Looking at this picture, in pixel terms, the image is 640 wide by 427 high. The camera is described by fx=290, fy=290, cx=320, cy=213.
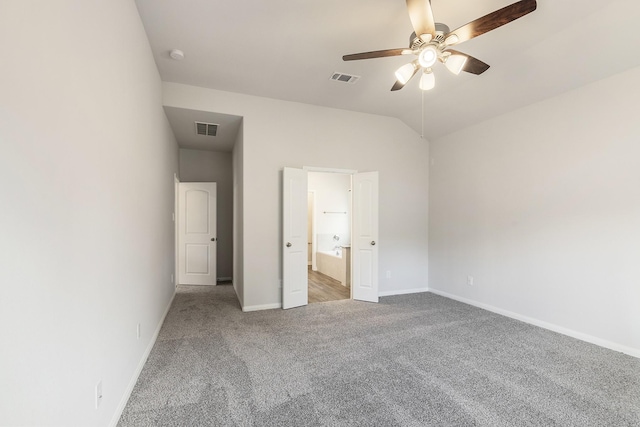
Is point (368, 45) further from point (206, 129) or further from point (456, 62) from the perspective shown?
point (206, 129)

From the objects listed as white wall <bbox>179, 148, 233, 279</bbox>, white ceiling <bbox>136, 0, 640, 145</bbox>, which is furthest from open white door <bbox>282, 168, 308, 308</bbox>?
white wall <bbox>179, 148, 233, 279</bbox>

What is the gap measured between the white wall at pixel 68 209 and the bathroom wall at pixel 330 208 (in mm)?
5437

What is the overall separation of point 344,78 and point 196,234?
4140 mm

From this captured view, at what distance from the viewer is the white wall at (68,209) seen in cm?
95

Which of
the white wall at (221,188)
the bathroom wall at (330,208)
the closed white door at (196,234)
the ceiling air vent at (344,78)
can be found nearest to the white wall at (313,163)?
the ceiling air vent at (344,78)

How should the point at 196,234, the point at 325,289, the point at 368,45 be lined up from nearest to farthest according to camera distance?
the point at 368,45
the point at 325,289
the point at 196,234

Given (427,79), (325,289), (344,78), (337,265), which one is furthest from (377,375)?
(337,265)

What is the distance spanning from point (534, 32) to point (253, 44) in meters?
2.72

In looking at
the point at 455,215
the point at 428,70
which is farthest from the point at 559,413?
the point at 455,215

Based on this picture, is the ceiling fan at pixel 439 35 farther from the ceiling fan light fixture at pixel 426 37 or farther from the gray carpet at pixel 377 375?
the gray carpet at pixel 377 375

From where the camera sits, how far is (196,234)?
5.86 metres

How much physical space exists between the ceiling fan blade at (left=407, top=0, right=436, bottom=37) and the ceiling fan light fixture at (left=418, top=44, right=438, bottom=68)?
0.38 ft

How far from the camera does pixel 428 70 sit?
2.50 meters

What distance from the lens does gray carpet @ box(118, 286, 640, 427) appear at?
1.96 meters
